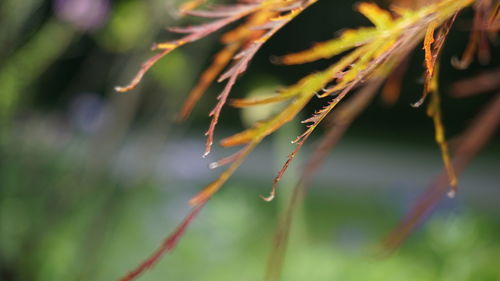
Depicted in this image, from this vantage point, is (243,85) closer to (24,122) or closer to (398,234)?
(24,122)

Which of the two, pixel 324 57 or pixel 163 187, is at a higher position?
pixel 324 57

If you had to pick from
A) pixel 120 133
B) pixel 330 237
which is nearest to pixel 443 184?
pixel 120 133

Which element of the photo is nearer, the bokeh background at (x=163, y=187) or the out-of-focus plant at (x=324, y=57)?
the out-of-focus plant at (x=324, y=57)

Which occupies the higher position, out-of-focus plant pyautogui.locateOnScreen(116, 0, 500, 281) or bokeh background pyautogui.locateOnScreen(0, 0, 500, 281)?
out-of-focus plant pyautogui.locateOnScreen(116, 0, 500, 281)

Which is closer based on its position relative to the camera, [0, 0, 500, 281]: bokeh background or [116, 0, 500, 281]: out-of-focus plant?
[116, 0, 500, 281]: out-of-focus plant

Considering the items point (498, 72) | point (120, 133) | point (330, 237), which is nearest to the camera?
point (498, 72)

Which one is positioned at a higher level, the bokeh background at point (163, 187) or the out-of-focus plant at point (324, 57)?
the out-of-focus plant at point (324, 57)

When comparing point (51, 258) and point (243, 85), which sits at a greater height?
point (51, 258)

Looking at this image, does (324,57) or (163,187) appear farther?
(163,187)
